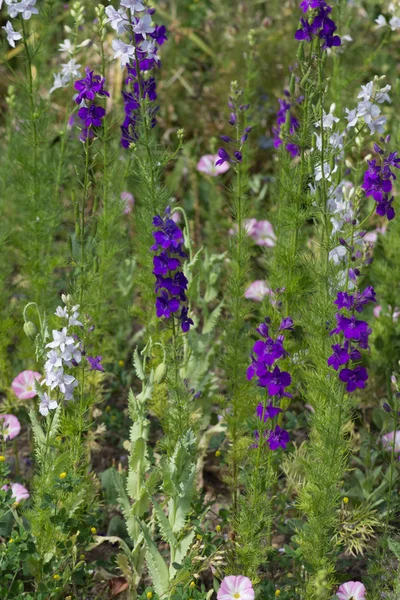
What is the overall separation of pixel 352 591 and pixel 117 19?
1.86m

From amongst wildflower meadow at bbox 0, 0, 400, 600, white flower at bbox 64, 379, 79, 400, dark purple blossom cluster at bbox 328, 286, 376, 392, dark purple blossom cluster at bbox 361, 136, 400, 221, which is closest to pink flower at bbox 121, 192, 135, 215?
wildflower meadow at bbox 0, 0, 400, 600

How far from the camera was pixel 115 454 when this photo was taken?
3586 mm

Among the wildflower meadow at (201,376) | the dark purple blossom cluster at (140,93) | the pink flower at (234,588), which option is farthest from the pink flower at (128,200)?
the pink flower at (234,588)

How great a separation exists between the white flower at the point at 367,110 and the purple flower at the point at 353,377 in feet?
2.39

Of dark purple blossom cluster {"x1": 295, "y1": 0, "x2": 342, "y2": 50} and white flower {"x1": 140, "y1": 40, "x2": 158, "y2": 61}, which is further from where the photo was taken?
white flower {"x1": 140, "y1": 40, "x2": 158, "y2": 61}

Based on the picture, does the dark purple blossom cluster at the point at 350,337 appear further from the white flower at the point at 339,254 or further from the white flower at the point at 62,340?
the white flower at the point at 62,340

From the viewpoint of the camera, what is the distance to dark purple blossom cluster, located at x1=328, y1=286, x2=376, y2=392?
7.84 ft

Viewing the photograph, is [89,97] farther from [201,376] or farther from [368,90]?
[201,376]

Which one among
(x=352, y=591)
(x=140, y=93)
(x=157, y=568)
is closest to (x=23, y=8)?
(x=140, y=93)

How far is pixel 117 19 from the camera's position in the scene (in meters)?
2.55

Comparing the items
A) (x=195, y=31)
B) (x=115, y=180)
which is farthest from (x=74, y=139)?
(x=195, y=31)

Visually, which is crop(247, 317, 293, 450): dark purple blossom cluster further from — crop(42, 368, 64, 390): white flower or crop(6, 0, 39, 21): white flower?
crop(6, 0, 39, 21): white flower

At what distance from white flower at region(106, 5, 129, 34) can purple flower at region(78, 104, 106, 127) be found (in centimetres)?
27

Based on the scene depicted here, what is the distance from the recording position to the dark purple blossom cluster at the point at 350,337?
2.39 meters
